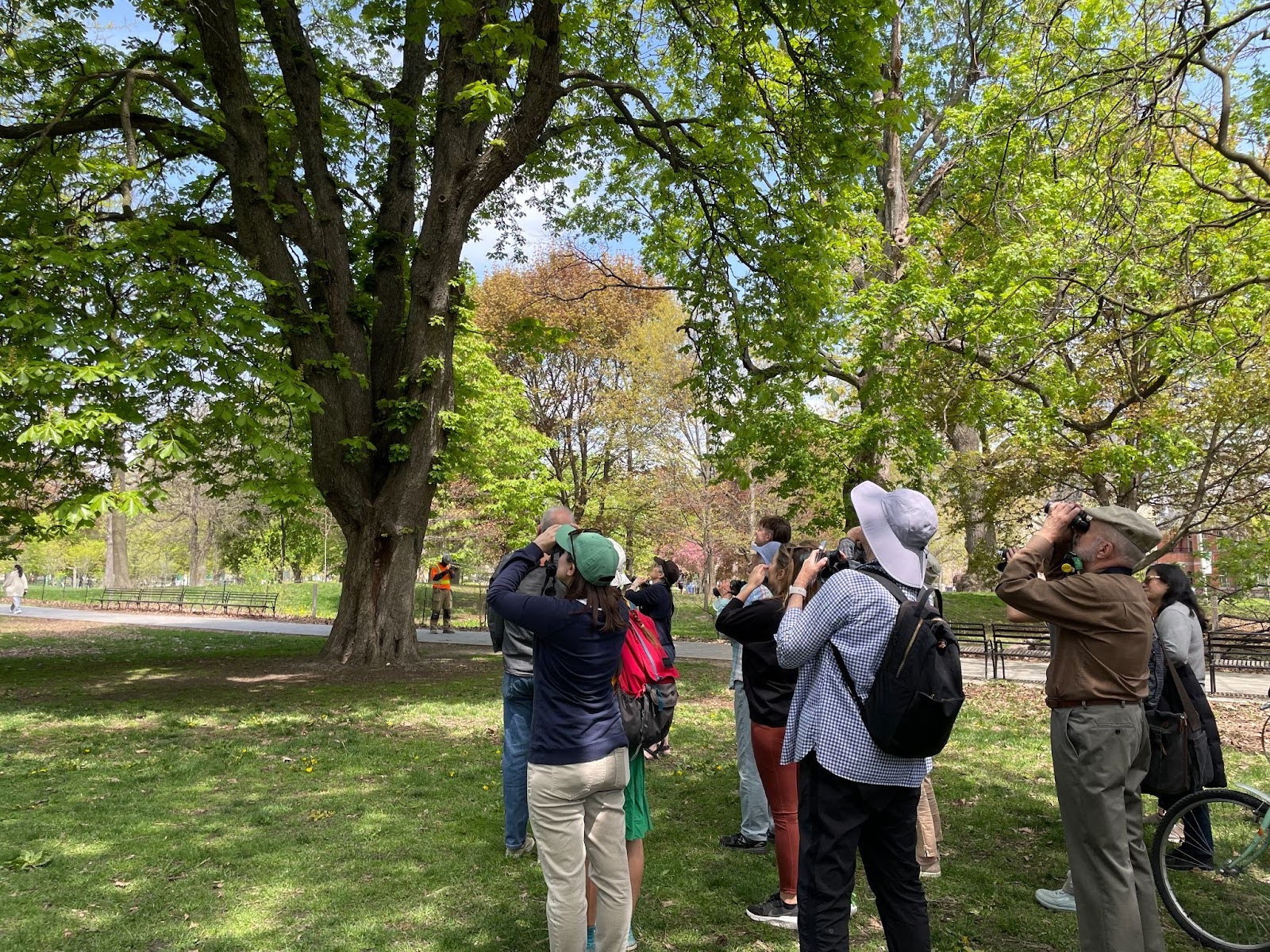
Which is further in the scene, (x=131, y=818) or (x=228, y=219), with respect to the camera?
(x=228, y=219)

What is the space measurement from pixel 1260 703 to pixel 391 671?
1200 cm

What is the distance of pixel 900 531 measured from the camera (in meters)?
3.19

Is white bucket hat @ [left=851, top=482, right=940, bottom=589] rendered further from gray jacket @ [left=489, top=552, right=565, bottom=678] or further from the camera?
gray jacket @ [left=489, top=552, right=565, bottom=678]

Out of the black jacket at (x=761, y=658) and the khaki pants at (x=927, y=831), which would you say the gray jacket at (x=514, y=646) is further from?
the khaki pants at (x=927, y=831)

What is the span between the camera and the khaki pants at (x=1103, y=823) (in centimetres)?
330

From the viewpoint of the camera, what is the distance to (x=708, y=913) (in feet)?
14.1

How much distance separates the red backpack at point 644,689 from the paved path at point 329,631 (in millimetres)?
8947

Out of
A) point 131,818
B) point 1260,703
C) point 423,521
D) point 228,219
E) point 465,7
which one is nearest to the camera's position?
point 131,818

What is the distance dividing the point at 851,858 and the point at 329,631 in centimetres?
2046

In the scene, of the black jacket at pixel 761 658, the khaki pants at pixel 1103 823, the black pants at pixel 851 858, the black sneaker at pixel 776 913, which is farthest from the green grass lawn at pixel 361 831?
the black pants at pixel 851 858

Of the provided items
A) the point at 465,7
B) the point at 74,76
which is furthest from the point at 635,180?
the point at 74,76

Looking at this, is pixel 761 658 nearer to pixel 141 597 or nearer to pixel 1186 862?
pixel 1186 862

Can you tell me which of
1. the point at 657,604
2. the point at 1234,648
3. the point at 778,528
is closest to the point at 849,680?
the point at 778,528

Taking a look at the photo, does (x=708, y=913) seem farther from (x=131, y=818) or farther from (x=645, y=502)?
(x=645, y=502)
